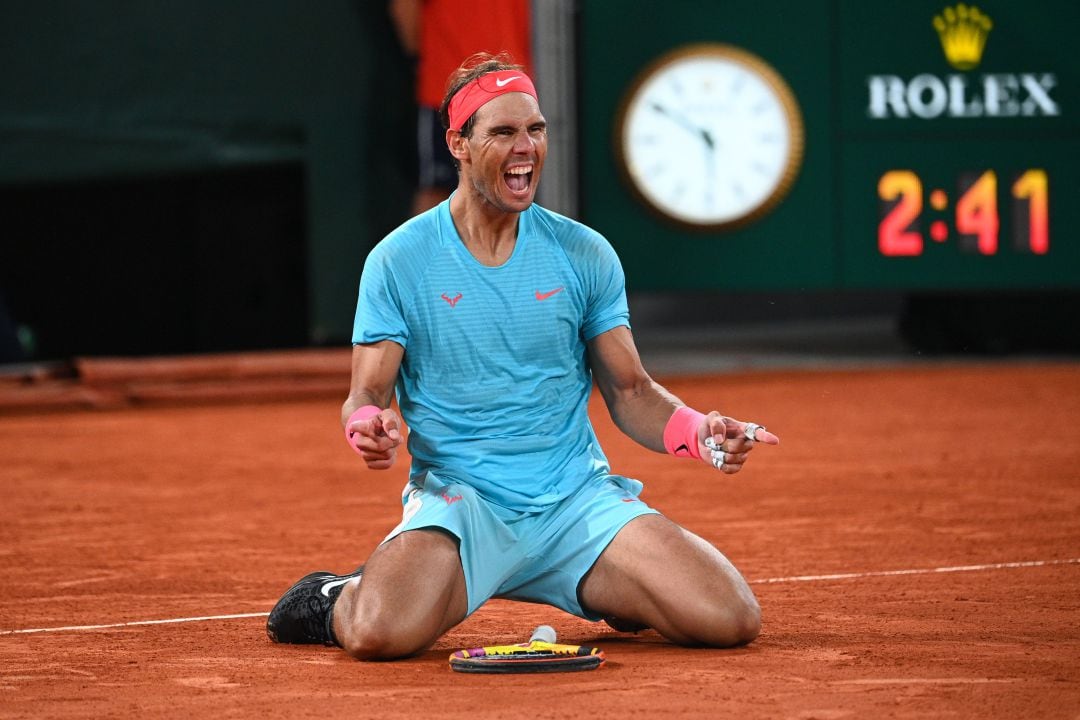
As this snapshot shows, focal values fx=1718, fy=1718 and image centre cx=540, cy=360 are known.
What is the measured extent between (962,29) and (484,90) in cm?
863

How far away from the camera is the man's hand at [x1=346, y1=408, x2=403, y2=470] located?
12.3 feet

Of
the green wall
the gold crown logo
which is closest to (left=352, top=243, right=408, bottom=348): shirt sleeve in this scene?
the gold crown logo

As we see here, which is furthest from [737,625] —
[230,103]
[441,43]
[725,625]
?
[230,103]

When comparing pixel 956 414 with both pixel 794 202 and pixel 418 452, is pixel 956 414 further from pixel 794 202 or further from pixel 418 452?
pixel 418 452

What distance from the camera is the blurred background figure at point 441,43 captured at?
13094mm

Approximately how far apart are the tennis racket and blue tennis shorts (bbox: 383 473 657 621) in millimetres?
188

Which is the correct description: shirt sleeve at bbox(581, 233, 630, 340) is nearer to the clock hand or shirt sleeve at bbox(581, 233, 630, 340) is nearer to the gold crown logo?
the clock hand

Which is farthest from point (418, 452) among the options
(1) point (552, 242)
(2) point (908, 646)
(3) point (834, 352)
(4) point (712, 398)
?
(3) point (834, 352)

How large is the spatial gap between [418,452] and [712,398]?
715 centimetres

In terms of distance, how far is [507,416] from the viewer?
13.8 ft

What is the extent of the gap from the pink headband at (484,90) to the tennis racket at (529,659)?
1281 mm

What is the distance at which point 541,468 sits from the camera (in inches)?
166

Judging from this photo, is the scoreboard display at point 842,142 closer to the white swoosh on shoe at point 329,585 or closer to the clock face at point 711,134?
the clock face at point 711,134

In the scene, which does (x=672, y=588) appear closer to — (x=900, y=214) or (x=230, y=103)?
(x=900, y=214)
